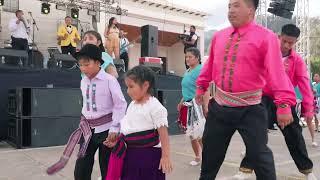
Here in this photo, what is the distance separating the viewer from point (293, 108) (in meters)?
4.54

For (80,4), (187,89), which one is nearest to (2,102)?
(187,89)

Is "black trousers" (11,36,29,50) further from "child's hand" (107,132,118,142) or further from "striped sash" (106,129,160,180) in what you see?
"striped sash" (106,129,160,180)

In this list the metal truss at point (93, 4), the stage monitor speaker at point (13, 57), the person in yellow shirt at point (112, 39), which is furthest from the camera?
the metal truss at point (93, 4)

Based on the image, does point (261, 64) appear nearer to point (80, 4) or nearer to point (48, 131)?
point (48, 131)

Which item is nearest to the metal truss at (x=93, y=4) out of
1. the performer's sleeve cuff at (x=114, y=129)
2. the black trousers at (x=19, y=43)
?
the black trousers at (x=19, y=43)

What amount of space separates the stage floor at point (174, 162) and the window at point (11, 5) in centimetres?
897

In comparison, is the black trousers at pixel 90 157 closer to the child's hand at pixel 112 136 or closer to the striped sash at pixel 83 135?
the striped sash at pixel 83 135

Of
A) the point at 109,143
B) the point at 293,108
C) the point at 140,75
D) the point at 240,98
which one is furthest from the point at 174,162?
the point at 140,75

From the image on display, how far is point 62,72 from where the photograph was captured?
8523 millimetres

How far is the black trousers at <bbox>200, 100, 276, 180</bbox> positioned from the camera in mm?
3215

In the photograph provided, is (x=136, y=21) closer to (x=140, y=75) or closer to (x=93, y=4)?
(x=93, y=4)

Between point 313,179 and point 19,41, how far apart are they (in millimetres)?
9524

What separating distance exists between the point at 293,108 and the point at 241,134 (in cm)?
148

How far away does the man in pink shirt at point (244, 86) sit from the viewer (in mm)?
3189
